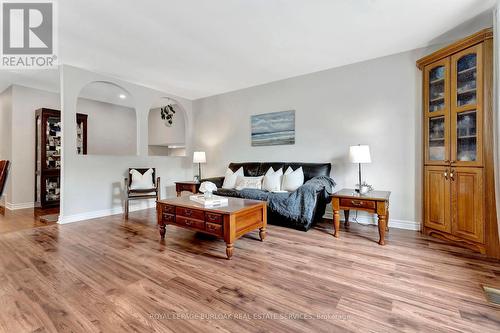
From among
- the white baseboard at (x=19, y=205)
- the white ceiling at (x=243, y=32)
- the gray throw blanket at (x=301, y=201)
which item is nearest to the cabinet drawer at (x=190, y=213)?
the gray throw blanket at (x=301, y=201)

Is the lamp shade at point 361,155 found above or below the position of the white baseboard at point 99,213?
above

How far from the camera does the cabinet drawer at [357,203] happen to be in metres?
2.79

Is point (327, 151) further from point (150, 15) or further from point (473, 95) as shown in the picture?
point (150, 15)

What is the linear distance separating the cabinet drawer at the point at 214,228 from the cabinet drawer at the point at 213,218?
0.11 ft

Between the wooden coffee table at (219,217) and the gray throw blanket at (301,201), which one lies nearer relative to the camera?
the wooden coffee table at (219,217)

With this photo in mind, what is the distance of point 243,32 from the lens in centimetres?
281

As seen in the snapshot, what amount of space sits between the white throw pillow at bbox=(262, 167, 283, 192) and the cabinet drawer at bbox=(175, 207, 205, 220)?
152 cm

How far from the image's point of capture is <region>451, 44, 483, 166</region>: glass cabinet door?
97.7 inches

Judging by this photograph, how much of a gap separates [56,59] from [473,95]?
5328 millimetres

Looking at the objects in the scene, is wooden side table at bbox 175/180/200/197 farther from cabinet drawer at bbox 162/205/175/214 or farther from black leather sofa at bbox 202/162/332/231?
cabinet drawer at bbox 162/205/175/214

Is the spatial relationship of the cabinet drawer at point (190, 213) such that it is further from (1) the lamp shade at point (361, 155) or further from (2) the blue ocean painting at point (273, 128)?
(2) the blue ocean painting at point (273, 128)

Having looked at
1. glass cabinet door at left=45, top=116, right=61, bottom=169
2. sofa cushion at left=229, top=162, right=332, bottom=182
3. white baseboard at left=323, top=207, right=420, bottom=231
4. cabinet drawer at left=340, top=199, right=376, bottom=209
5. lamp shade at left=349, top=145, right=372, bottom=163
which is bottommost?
white baseboard at left=323, top=207, right=420, bottom=231

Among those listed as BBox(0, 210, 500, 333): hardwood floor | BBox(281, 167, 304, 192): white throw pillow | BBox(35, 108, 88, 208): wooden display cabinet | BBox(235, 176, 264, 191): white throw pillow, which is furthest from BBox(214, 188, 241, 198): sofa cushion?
BBox(35, 108, 88, 208): wooden display cabinet

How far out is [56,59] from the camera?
351cm
